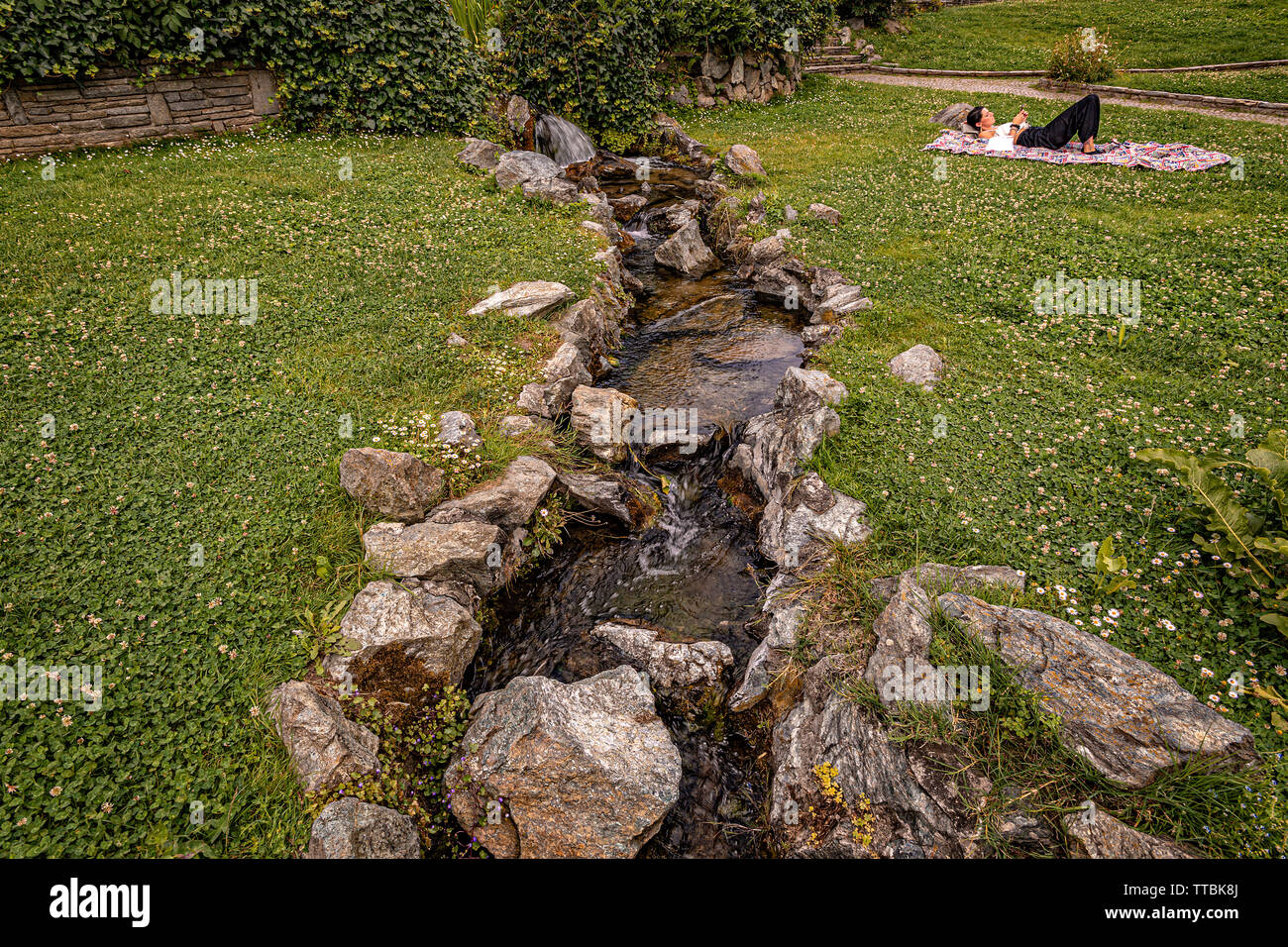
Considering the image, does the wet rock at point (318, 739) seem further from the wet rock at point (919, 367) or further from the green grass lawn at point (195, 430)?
the wet rock at point (919, 367)

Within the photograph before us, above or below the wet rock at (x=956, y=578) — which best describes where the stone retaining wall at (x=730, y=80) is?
above

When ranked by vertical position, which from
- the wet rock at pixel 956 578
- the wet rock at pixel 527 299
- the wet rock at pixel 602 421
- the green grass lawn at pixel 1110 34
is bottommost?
the wet rock at pixel 956 578

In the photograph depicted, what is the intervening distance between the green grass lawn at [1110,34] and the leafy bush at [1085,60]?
311 centimetres

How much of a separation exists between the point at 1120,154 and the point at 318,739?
76.5ft

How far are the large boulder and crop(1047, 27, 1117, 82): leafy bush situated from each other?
33153 mm

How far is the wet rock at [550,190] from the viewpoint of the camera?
606 inches

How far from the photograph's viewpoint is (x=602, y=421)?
9.03m

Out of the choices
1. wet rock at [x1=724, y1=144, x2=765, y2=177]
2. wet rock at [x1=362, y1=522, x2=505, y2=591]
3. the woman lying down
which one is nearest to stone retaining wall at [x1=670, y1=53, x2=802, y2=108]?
wet rock at [x1=724, y1=144, x2=765, y2=177]

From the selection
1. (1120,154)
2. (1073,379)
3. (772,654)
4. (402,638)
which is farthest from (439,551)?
(1120,154)

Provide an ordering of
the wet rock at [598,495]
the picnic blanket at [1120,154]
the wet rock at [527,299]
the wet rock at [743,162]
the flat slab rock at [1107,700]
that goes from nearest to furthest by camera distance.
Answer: the flat slab rock at [1107,700]
the wet rock at [598,495]
the wet rock at [527,299]
the picnic blanket at [1120,154]
the wet rock at [743,162]

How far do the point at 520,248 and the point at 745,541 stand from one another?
27.7 feet

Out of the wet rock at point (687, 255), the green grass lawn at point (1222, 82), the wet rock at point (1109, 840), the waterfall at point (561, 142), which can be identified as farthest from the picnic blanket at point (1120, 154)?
the wet rock at point (1109, 840)

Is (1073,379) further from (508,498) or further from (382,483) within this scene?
(382,483)
